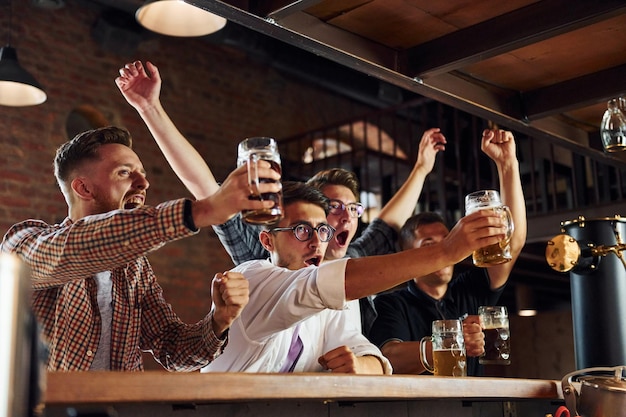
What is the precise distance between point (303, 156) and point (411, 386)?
267 inches

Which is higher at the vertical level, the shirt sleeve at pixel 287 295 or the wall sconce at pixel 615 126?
the wall sconce at pixel 615 126

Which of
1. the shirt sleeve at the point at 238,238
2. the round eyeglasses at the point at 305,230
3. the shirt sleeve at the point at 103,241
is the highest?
the shirt sleeve at the point at 238,238

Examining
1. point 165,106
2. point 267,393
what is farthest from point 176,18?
point 165,106

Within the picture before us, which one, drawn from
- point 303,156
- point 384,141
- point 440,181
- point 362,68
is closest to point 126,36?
point 303,156

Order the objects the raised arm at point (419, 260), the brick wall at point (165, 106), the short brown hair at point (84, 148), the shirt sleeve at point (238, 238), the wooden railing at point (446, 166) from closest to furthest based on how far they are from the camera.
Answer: the raised arm at point (419, 260)
the short brown hair at point (84, 148)
the shirt sleeve at point (238, 238)
the brick wall at point (165, 106)
the wooden railing at point (446, 166)

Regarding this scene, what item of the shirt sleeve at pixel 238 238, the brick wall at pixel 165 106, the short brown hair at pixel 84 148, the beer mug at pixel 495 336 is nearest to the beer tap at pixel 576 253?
the beer mug at pixel 495 336

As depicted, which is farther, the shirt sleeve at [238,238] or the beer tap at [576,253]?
the shirt sleeve at [238,238]

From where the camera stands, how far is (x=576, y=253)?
2377 millimetres

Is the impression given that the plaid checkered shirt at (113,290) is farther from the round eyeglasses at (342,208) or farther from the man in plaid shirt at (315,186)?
the round eyeglasses at (342,208)

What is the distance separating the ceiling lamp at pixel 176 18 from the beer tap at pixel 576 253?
1.83 m

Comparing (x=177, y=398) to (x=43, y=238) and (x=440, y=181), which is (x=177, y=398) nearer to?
(x=43, y=238)

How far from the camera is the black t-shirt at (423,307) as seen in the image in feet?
9.40

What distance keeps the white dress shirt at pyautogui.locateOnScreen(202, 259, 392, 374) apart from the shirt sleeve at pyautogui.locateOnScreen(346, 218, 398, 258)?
3.09 ft

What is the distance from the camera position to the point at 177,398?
1207 mm
